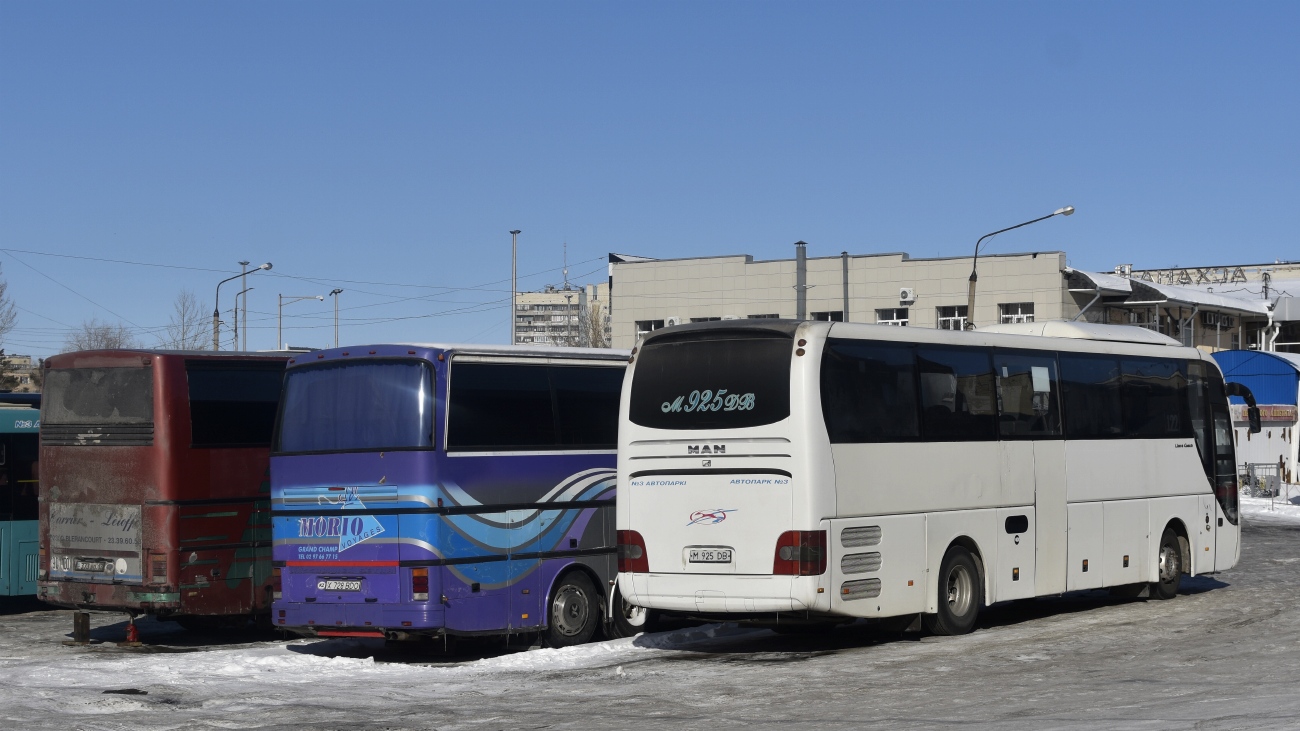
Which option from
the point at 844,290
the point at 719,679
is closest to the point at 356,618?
the point at 719,679

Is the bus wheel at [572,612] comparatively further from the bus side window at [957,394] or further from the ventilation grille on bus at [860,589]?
the bus side window at [957,394]

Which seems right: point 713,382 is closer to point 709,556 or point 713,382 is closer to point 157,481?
point 709,556

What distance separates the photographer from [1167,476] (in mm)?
19734

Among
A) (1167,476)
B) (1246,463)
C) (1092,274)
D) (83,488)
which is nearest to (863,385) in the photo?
(1167,476)

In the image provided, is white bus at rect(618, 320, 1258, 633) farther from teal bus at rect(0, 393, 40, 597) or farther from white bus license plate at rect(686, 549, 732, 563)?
teal bus at rect(0, 393, 40, 597)

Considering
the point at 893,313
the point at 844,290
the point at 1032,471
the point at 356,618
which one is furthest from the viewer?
the point at 893,313

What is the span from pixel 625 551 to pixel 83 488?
631cm

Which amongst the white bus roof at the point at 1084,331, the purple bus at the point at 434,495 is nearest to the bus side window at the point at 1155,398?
the white bus roof at the point at 1084,331

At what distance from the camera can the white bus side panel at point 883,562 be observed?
46.4 feet

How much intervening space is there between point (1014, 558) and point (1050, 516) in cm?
93

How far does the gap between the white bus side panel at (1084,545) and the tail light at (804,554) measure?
5070 mm

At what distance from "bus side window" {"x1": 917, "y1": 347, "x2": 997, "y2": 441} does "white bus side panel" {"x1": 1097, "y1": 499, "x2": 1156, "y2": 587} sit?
303cm

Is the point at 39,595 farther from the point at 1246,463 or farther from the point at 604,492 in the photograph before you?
the point at 1246,463

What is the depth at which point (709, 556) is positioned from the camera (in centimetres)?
1443
